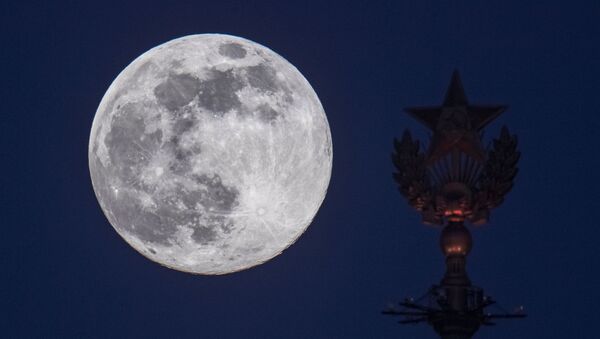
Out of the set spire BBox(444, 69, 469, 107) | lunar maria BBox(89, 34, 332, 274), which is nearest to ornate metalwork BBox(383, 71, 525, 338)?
spire BBox(444, 69, 469, 107)

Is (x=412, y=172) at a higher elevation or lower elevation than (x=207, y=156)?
higher

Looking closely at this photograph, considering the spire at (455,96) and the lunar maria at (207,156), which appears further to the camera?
the spire at (455,96)

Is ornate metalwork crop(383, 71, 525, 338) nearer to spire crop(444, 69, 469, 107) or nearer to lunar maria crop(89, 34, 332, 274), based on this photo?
spire crop(444, 69, 469, 107)

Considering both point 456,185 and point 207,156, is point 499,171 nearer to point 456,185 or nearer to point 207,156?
point 456,185

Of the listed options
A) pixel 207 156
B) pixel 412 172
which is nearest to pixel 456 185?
pixel 412 172

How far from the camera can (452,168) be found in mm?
54625

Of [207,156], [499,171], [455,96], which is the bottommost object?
[207,156]

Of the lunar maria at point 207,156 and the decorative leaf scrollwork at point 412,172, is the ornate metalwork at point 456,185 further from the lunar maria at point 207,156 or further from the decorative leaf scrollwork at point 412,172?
the lunar maria at point 207,156

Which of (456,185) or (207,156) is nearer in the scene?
(207,156)

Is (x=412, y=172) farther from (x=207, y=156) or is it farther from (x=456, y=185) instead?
(x=207, y=156)

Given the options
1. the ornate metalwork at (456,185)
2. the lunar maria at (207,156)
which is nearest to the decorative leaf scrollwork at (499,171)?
the ornate metalwork at (456,185)

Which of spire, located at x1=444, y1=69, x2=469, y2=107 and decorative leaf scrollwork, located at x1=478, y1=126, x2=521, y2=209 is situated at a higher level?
spire, located at x1=444, y1=69, x2=469, y2=107

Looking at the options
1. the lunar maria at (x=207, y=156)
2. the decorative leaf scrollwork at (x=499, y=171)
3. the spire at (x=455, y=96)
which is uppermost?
the spire at (x=455, y=96)

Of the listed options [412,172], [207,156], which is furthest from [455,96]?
[207,156]
